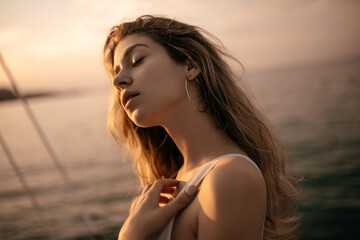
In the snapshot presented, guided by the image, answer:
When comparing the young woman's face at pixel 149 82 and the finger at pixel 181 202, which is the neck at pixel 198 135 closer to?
the young woman's face at pixel 149 82

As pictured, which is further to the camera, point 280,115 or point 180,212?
point 280,115

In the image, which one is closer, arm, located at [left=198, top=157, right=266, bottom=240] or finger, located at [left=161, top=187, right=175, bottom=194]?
arm, located at [left=198, top=157, right=266, bottom=240]

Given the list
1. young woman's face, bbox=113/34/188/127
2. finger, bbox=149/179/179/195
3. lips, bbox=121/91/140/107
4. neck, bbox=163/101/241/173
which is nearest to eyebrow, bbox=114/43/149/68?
young woman's face, bbox=113/34/188/127

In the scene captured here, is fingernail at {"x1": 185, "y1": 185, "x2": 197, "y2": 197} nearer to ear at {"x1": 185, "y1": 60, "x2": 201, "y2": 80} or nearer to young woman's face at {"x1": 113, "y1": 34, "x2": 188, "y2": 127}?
young woman's face at {"x1": 113, "y1": 34, "x2": 188, "y2": 127}

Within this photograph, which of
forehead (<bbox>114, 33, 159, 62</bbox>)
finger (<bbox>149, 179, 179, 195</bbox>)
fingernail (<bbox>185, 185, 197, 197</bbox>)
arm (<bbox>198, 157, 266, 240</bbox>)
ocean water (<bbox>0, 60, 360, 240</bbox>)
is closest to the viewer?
arm (<bbox>198, 157, 266, 240</bbox>)

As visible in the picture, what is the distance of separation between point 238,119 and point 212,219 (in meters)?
0.46

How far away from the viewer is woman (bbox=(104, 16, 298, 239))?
1.01m

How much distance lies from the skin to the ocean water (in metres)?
0.56

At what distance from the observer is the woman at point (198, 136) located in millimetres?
1006

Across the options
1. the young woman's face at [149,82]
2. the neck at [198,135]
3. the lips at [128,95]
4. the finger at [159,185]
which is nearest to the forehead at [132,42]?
the young woman's face at [149,82]

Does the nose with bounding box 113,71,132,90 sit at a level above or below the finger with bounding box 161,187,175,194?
above

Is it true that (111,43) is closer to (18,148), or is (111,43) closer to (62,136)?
(18,148)

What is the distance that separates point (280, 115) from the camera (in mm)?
11844

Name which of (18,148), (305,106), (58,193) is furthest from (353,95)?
(18,148)
